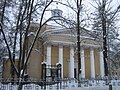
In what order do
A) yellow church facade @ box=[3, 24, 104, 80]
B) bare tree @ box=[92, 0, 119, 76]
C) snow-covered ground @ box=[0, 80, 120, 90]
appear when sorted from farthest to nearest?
yellow church facade @ box=[3, 24, 104, 80] < bare tree @ box=[92, 0, 119, 76] < snow-covered ground @ box=[0, 80, 120, 90]

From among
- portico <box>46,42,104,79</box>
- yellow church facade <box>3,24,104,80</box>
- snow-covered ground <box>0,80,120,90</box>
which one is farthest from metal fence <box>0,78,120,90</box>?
portico <box>46,42,104,79</box>

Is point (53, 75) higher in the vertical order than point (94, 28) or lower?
lower

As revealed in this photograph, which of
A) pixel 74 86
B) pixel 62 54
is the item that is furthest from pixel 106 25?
pixel 62 54

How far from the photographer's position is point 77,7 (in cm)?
1686

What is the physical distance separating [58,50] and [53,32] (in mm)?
3588

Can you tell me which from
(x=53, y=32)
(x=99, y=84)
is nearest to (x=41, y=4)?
(x=99, y=84)

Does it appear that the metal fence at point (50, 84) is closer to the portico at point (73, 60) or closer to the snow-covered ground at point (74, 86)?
the snow-covered ground at point (74, 86)

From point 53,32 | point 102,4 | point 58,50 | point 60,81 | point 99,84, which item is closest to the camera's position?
point 60,81

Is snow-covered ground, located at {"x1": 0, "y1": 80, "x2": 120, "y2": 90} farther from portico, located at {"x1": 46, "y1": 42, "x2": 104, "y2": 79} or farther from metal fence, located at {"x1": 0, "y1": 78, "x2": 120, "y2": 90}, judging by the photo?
portico, located at {"x1": 46, "y1": 42, "x2": 104, "y2": 79}

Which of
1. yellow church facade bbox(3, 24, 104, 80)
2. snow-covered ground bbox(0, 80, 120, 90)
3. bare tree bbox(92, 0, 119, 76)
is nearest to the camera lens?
snow-covered ground bbox(0, 80, 120, 90)

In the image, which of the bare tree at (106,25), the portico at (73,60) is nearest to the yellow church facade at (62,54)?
the portico at (73,60)

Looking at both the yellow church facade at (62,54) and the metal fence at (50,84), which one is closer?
the metal fence at (50,84)

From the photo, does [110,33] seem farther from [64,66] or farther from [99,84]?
[64,66]

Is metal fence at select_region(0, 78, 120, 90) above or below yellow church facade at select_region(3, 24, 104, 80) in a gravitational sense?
below
